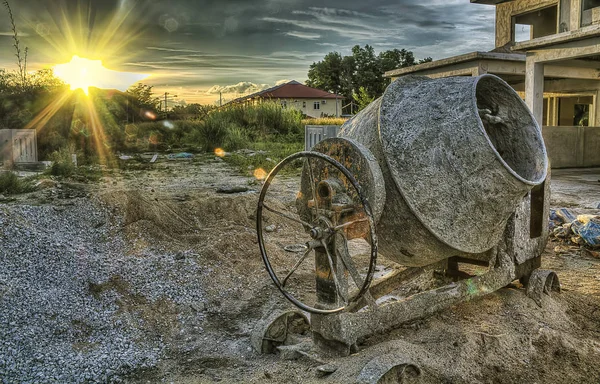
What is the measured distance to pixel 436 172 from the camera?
10.5 feet

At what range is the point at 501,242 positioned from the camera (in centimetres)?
404

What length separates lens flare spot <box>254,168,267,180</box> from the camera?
11529 millimetres

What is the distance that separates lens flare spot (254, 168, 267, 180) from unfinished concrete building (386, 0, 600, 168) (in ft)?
13.7

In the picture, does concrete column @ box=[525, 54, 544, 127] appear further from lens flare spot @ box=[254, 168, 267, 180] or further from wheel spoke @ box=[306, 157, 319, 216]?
wheel spoke @ box=[306, 157, 319, 216]

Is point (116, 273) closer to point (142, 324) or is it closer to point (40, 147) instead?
point (142, 324)

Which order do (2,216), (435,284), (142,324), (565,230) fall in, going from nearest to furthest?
(142,324) < (435,284) < (2,216) < (565,230)

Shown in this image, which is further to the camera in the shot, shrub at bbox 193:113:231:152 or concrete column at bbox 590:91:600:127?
shrub at bbox 193:113:231:152

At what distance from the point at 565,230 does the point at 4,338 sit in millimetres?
6463

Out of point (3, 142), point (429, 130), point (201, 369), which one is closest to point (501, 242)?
point (429, 130)

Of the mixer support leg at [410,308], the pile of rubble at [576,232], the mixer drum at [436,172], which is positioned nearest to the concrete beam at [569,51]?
the pile of rubble at [576,232]

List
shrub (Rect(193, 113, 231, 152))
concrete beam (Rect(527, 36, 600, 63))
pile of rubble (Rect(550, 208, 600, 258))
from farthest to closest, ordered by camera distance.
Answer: shrub (Rect(193, 113, 231, 152)), concrete beam (Rect(527, 36, 600, 63)), pile of rubble (Rect(550, 208, 600, 258))

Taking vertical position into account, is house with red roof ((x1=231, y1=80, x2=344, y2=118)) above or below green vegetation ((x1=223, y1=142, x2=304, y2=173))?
above

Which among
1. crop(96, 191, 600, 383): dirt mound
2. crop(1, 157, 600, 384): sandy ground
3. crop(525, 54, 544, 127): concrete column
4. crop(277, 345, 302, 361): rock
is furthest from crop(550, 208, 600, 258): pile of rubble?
crop(525, 54, 544, 127): concrete column

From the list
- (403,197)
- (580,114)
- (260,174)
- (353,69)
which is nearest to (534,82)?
(260,174)
